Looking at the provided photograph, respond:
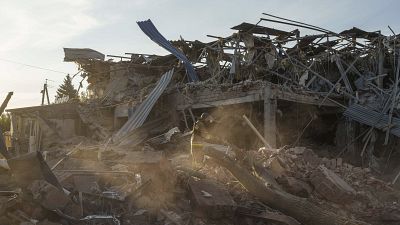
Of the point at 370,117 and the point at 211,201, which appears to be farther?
the point at 370,117

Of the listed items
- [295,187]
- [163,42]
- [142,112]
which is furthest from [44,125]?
[295,187]

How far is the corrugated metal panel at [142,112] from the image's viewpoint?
1414cm

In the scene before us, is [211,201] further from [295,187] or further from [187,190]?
[295,187]

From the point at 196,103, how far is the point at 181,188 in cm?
706

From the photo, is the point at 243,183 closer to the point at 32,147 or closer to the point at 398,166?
the point at 398,166

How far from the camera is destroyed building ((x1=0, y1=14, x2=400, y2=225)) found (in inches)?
286

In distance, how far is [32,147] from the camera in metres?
18.0

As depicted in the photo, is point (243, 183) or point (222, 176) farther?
point (222, 176)

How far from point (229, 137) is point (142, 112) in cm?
321

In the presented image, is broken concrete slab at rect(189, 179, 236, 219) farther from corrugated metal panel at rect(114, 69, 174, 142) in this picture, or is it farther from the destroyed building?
corrugated metal panel at rect(114, 69, 174, 142)

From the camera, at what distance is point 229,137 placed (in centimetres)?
1391

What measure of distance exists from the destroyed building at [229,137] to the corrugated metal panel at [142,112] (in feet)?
0.19

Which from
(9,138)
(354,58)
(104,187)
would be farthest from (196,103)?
(9,138)

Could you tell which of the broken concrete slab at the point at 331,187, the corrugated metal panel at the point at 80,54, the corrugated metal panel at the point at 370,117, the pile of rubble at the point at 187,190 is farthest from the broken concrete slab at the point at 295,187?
the corrugated metal panel at the point at 80,54
